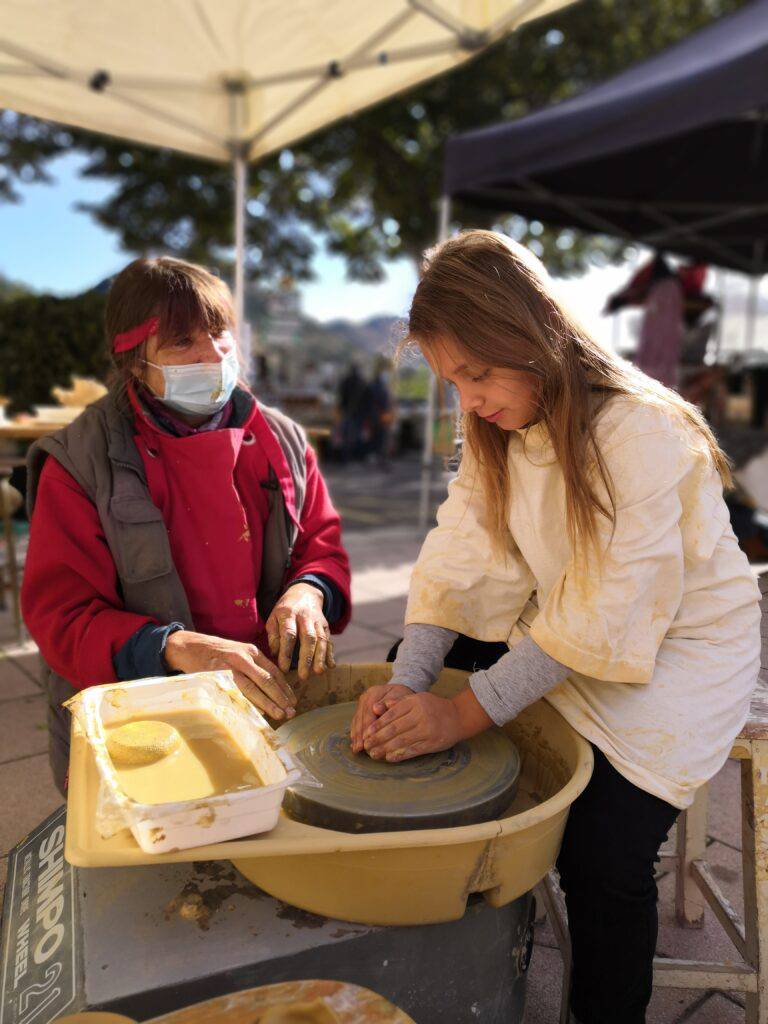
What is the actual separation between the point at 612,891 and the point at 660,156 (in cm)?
661

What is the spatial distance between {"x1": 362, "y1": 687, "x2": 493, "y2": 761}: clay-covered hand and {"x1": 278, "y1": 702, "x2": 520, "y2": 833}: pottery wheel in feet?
0.09

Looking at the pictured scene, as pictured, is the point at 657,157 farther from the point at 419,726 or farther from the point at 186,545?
the point at 419,726

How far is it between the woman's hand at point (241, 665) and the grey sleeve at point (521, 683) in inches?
15.6

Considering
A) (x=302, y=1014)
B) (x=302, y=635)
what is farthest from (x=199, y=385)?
(x=302, y=1014)

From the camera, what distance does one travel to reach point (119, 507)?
1657 mm

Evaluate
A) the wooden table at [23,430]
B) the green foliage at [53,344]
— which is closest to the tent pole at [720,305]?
the green foliage at [53,344]

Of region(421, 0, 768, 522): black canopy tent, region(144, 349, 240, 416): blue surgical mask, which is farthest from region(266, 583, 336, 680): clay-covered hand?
region(421, 0, 768, 522): black canopy tent

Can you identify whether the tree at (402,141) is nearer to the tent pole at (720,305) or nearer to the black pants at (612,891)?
the tent pole at (720,305)

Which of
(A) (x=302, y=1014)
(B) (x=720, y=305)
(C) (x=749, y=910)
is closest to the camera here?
(A) (x=302, y=1014)

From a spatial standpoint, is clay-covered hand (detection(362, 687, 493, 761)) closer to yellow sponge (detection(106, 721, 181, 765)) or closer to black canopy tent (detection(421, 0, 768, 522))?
yellow sponge (detection(106, 721, 181, 765))

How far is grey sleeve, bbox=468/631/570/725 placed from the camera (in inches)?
51.7

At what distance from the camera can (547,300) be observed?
137 centimetres

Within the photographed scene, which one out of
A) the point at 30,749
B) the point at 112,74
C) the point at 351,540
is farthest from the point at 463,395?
the point at 351,540

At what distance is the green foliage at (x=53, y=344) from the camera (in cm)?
573
